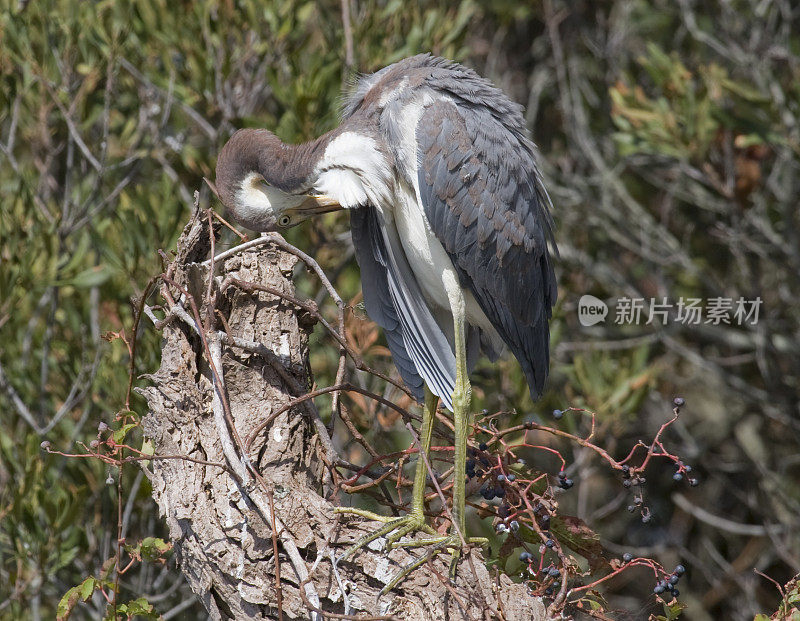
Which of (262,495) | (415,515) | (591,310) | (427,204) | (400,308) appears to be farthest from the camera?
(591,310)

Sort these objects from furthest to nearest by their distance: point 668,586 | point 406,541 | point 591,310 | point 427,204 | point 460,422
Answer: point 591,310 → point 427,204 → point 460,422 → point 406,541 → point 668,586

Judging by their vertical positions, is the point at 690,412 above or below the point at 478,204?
below

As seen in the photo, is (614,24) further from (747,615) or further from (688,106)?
(747,615)

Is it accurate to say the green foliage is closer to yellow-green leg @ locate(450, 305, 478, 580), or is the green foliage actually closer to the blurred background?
the blurred background

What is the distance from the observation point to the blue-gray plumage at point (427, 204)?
10.8ft

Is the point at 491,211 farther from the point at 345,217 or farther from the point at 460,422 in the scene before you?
the point at 345,217

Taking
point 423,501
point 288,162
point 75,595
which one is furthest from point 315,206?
point 75,595

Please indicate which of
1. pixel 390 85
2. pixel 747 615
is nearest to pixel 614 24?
pixel 390 85

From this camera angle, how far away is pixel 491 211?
3.46m

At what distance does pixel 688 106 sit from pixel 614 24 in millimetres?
1625

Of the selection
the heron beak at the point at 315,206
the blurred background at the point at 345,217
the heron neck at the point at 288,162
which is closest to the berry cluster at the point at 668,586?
the blurred background at the point at 345,217

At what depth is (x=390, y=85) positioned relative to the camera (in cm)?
347

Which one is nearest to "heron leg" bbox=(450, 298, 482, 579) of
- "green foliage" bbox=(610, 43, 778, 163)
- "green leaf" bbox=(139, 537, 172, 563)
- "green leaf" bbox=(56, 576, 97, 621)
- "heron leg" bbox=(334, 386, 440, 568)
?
"heron leg" bbox=(334, 386, 440, 568)

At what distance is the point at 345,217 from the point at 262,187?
1.51m
